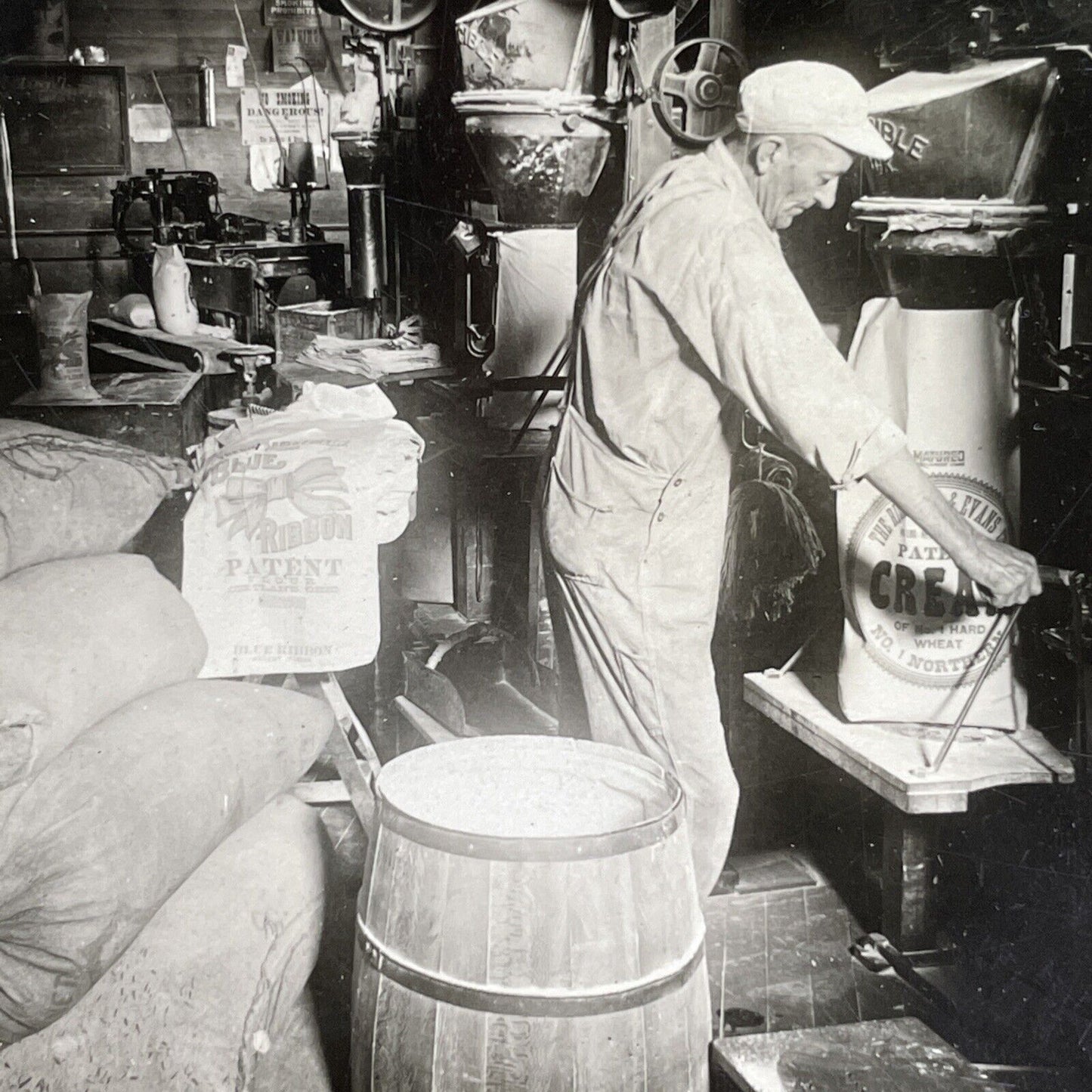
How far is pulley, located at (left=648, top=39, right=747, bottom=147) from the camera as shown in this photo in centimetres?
281

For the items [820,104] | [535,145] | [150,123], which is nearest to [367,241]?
[535,145]

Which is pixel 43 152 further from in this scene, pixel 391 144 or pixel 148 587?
pixel 148 587

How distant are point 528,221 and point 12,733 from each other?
222cm

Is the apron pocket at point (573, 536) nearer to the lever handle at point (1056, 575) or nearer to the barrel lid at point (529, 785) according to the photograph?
the barrel lid at point (529, 785)

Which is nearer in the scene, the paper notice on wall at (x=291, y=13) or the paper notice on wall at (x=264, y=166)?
the paper notice on wall at (x=291, y=13)

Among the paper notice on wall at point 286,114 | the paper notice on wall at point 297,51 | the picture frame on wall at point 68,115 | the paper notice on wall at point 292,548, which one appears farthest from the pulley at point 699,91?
the picture frame on wall at point 68,115

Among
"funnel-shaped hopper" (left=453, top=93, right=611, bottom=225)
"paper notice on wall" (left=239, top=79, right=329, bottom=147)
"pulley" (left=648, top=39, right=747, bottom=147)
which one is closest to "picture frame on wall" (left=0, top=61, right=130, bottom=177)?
"paper notice on wall" (left=239, top=79, right=329, bottom=147)

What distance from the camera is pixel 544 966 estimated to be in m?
1.46

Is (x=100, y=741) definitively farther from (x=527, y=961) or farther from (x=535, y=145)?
(x=535, y=145)

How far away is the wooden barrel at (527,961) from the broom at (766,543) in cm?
128

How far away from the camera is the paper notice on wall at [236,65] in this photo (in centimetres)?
780

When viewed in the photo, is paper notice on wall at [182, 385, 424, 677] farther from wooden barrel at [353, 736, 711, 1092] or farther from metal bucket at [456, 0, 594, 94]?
metal bucket at [456, 0, 594, 94]

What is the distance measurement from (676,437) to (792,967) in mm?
1268

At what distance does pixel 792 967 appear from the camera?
2.58 metres
